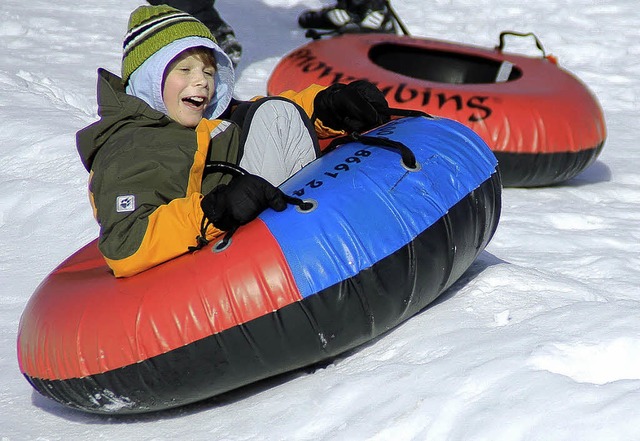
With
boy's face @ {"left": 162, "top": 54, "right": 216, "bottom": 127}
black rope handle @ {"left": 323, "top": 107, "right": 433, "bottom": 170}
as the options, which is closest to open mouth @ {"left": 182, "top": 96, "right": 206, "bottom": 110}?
boy's face @ {"left": 162, "top": 54, "right": 216, "bottom": 127}

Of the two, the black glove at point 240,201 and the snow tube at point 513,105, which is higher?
the black glove at point 240,201

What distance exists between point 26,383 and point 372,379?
1183 millimetres

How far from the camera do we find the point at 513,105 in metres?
4.47

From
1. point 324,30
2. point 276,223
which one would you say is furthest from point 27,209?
point 324,30

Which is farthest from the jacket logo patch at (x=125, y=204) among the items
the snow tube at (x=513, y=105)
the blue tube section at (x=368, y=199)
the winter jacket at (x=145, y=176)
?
the snow tube at (x=513, y=105)

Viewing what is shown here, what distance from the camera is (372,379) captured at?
7.55ft

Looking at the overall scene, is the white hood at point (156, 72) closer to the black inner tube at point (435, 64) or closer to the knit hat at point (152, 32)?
the knit hat at point (152, 32)

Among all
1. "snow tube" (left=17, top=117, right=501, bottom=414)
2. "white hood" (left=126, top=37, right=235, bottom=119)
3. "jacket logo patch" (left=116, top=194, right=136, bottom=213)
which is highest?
"white hood" (left=126, top=37, right=235, bottom=119)

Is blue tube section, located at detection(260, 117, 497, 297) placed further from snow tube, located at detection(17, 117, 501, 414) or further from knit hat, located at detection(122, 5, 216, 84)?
knit hat, located at detection(122, 5, 216, 84)

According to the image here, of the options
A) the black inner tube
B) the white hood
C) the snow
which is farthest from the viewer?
the black inner tube

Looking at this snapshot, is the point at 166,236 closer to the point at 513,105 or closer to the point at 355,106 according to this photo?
the point at 355,106

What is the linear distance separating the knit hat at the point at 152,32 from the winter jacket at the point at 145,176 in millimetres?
110

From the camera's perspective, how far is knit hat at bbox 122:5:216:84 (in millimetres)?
2896

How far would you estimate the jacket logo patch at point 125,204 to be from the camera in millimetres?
2475
